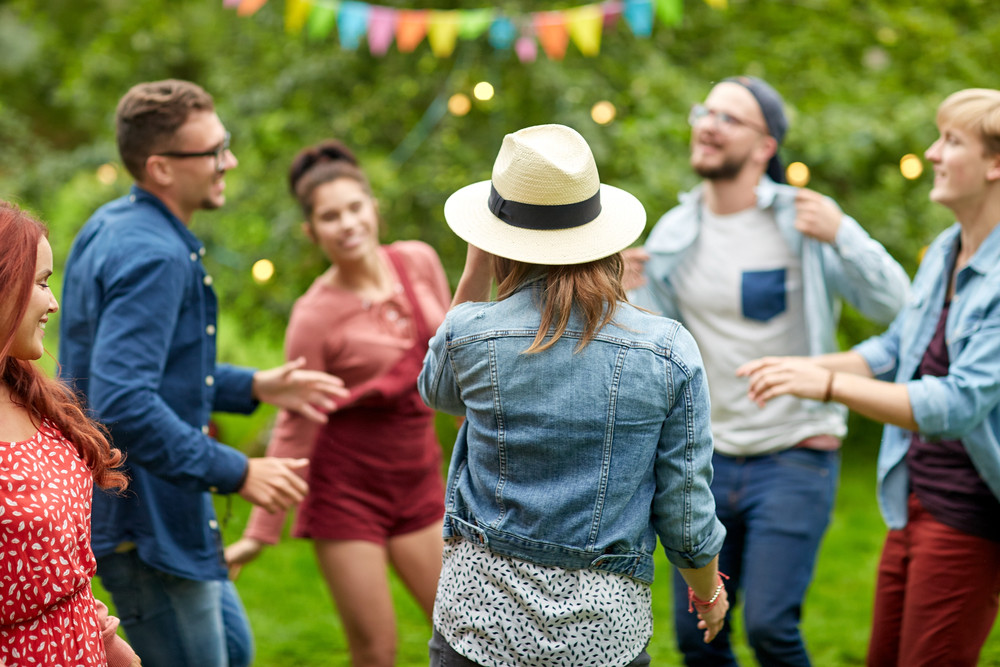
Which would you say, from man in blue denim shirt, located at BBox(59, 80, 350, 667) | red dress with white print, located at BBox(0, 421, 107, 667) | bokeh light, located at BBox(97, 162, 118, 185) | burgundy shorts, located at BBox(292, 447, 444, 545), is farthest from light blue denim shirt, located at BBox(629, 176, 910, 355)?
bokeh light, located at BBox(97, 162, 118, 185)

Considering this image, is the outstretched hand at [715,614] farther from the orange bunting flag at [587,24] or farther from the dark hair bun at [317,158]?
the orange bunting flag at [587,24]

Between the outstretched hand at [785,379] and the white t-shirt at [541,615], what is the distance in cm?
87

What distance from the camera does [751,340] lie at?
348 centimetres

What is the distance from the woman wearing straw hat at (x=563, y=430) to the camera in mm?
1976

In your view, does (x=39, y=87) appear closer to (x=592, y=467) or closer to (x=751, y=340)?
(x=751, y=340)

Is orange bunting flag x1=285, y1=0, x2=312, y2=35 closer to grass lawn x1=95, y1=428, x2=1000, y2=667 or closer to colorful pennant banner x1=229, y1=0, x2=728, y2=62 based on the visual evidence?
colorful pennant banner x1=229, y1=0, x2=728, y2=62

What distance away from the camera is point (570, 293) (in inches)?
78.5

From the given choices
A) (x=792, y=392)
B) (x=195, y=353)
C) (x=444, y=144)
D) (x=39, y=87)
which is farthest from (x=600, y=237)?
(x=39, y=87)

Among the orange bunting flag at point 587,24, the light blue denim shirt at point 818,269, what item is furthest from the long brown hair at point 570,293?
the orange bunting flag at point 587,24

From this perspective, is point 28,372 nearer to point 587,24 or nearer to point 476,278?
point 476,278

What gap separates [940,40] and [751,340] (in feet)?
11.9

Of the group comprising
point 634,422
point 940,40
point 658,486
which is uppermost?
point 940,40

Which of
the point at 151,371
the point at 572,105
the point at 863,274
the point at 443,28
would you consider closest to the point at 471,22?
the point at 443,28

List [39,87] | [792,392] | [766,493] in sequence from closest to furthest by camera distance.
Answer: [792,392], [766,493], [39,87]
